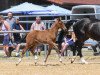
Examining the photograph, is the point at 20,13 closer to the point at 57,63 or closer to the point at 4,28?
the point at 4,28

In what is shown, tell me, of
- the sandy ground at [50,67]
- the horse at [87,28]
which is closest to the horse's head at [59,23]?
the horse at [87,28]

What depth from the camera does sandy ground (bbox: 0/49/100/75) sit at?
15.5 metres

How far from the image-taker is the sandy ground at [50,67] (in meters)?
15.5

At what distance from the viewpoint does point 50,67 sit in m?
17.2

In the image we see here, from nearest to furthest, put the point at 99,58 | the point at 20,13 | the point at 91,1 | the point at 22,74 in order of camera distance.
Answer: the point at 22,74 < the point at 99,58 < the point at 20,13 < the point at 91,1

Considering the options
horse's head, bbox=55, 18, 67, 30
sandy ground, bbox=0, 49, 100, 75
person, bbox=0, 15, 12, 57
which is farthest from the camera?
person, bbox=0, 15, 12, 57

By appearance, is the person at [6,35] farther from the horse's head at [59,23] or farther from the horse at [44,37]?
the horse's head at [59,23]

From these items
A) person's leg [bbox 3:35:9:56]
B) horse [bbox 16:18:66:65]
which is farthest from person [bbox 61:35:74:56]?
horse [bbox 16:18:66:65]

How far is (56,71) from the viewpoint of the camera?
15.9 metres

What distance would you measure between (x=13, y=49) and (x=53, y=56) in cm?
174

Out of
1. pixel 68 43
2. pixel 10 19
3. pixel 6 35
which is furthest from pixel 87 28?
pixel 10 19

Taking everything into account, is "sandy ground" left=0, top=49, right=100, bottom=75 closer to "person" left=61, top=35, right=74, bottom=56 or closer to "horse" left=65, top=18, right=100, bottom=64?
"horse" left=65, top=18, right=100, bottom=64

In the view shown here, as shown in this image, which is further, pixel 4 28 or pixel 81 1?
pixel 81 1

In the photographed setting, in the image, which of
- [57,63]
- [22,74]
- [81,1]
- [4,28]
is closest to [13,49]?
[4,28]
